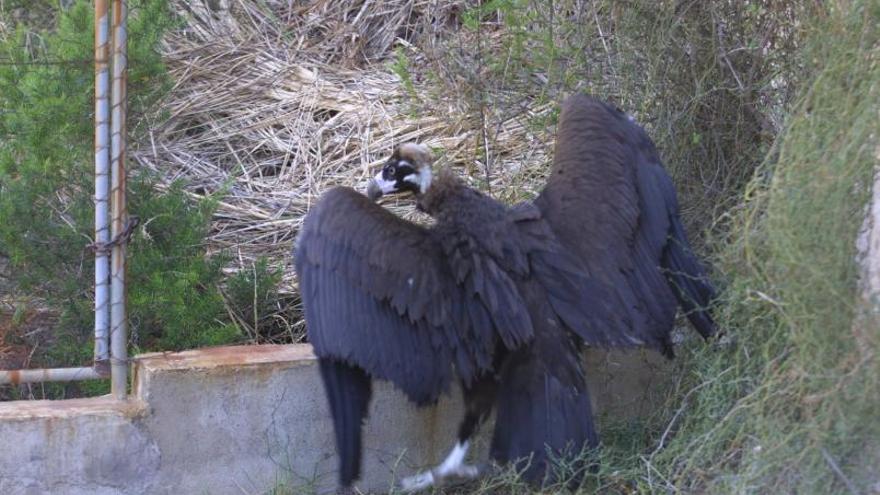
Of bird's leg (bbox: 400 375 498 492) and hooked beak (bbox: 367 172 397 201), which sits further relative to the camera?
hooked beak (bbox: 367 172 397 201)

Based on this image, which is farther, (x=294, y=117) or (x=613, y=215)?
(x=294, y=117)

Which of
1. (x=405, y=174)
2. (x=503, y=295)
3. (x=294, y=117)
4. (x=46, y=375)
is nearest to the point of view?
(x=503, y=295)

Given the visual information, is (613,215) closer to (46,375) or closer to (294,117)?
(46,375)

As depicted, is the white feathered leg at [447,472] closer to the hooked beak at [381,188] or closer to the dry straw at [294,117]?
the hooked beak at [381,188]

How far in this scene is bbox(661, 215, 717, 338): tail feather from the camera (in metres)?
5.59

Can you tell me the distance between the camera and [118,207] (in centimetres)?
527

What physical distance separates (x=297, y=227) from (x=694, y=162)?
94.1 inches

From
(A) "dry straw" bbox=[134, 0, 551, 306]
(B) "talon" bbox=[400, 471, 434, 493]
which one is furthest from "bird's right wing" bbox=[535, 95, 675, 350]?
(A) "dry straw" bbox=[134, 0, 551, 306]

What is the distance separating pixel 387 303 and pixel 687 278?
4.93 feet

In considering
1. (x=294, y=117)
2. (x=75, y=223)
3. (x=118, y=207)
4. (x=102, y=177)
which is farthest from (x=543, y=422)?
(x=294, y=117)

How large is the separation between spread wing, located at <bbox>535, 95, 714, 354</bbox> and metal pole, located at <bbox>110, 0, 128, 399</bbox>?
190 centimetres

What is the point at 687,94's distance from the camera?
6.68m

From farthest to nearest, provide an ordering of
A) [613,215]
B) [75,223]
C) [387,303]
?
[75,223]
[613,215]
[387,303]

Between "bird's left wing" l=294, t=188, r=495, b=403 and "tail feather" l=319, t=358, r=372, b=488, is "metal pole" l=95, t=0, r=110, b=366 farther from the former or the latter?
"tail feather" l=319, t=358, r=372, b=488
